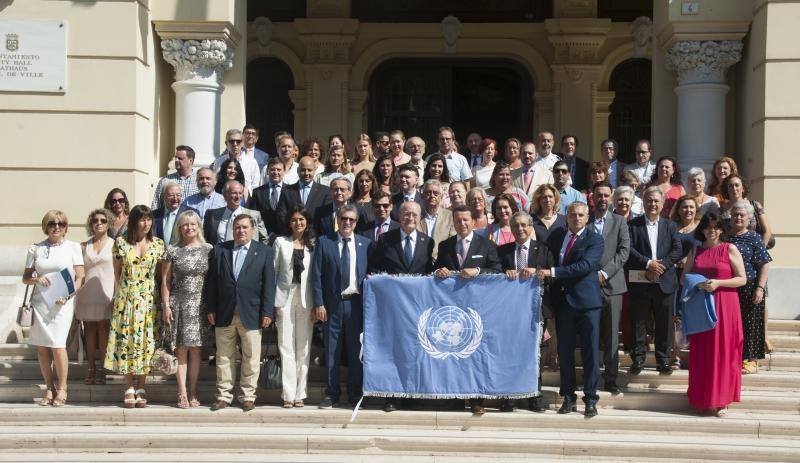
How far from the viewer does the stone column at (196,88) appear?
43.5 feet

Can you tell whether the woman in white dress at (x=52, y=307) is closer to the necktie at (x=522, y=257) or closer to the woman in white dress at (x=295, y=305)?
the woman in white dress at (x=295, y=305)

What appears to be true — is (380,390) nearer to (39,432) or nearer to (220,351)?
(220,351)

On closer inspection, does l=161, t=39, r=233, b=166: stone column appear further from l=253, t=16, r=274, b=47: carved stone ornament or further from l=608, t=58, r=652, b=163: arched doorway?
l=608, t=58, r=652, b=163: arched doorway

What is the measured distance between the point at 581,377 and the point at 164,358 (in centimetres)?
381

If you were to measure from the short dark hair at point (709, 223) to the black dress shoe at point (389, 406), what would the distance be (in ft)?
10.3

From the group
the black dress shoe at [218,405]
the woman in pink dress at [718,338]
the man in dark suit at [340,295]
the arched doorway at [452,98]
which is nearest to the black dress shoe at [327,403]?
the man in dark suit at [340,295]

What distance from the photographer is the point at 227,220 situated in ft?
36.2

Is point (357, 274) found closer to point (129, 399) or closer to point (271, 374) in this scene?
point (271, 374)

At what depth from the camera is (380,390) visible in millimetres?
10141

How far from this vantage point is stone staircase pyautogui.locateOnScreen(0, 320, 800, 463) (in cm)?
936

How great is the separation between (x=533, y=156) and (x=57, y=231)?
493cm

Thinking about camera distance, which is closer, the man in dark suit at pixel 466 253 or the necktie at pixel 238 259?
the man in dark suit at pixel 466 253

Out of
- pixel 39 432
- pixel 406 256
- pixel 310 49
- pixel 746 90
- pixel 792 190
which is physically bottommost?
pixel 39 432

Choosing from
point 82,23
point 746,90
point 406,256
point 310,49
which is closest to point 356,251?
point 406,256
